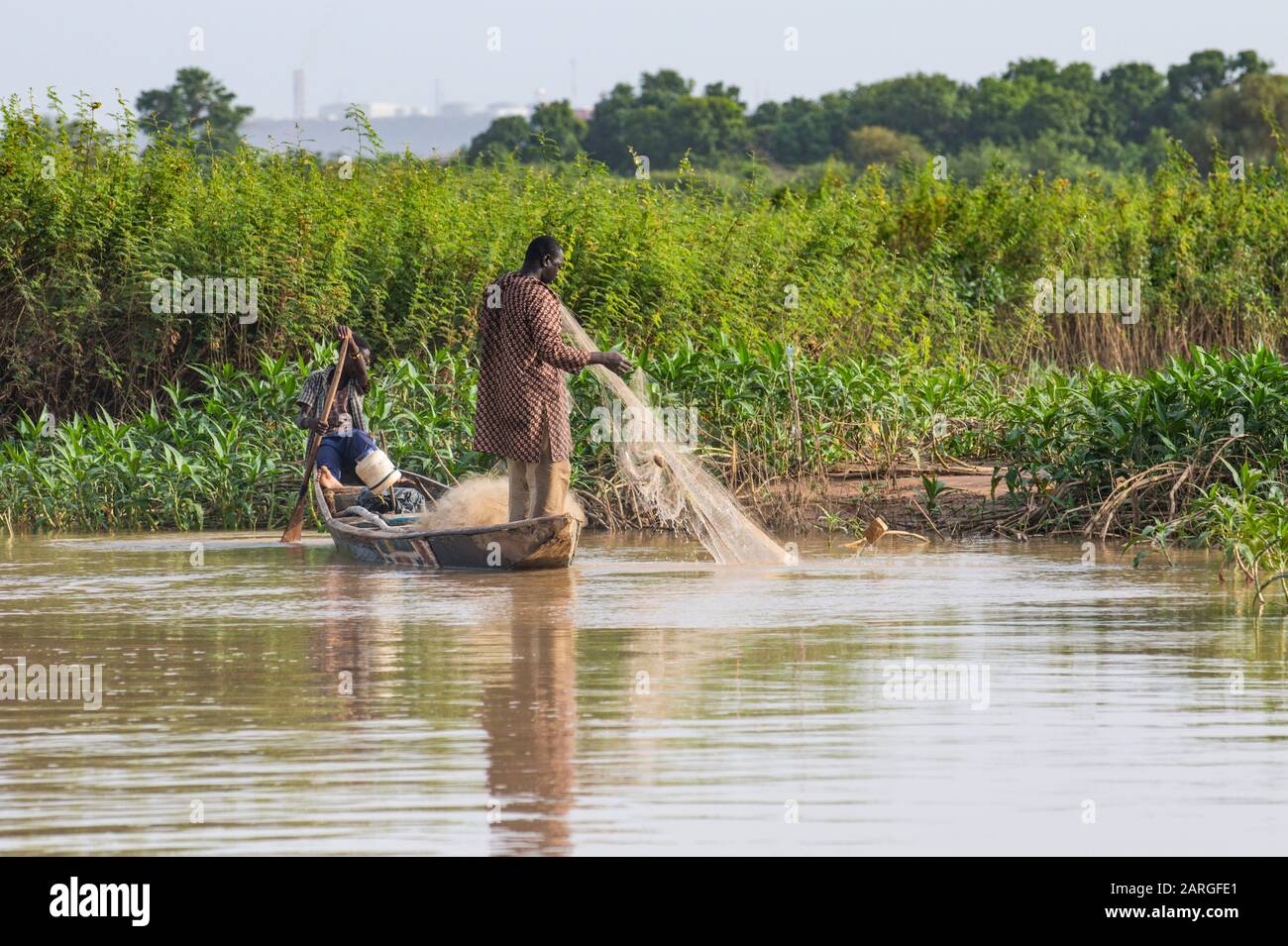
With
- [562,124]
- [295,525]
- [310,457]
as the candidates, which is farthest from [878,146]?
[310,457]

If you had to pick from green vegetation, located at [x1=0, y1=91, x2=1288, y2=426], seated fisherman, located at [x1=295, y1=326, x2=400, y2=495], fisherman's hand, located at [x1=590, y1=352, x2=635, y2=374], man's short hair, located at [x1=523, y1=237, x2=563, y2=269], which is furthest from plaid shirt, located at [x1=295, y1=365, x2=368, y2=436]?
fisherman's hand, located at [x1=590, y1=352, x2=635, y2=374]

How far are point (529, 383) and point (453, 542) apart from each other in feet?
3.52

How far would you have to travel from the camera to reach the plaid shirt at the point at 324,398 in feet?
43.9

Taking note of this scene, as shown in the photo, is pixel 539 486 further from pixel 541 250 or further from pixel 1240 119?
pixel 1240 119

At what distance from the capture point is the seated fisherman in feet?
43.8

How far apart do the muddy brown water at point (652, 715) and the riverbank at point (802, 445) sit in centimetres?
171

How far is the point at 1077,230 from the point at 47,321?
1011 centimetres

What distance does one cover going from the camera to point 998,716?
711 centimetres

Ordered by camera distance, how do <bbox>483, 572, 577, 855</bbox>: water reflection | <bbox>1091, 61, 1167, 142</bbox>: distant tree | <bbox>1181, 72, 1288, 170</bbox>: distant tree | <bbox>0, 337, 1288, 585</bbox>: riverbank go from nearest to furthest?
<bbox>483, 572, 577, 855</bbox>: water reflection, <bbox>0, 337, 1288, 585</bbox>: riverbank, <bbox>1181, 72, 1288, 170</bbox>: distant tree, <bbox>1091, 61, 1167, 142</bbox>: distant tree

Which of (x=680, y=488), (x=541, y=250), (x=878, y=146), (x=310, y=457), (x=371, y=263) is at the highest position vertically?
(x=878, y=146)

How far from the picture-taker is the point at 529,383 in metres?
11.5

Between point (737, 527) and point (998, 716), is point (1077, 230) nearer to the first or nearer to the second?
point (737, 527)

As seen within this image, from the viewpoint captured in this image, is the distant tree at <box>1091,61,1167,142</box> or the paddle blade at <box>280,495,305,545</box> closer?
the paddle blade at <box>280,495,305,545</box>

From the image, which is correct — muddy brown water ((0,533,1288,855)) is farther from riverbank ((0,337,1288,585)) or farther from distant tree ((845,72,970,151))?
distant tree ((845,72,970,151))
